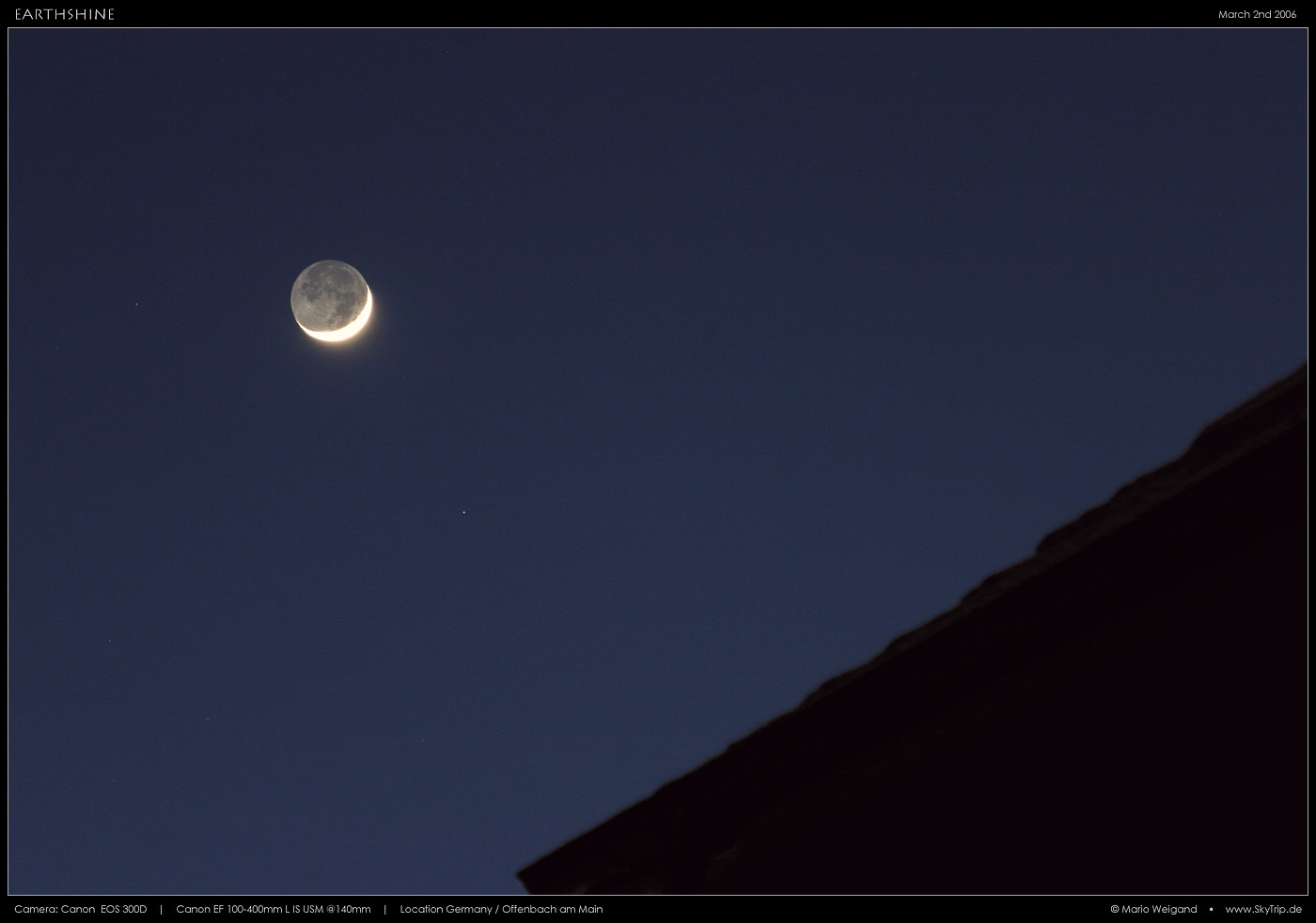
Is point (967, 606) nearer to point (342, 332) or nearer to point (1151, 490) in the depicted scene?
point (1151, 490)

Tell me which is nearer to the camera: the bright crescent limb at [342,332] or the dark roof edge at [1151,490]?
the dark roof edge at [1151,490]

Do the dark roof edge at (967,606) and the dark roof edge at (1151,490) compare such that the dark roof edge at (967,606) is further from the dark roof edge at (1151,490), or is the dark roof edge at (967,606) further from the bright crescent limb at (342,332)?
the bright crescent limb at (342,332)

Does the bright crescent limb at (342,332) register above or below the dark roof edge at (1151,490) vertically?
above

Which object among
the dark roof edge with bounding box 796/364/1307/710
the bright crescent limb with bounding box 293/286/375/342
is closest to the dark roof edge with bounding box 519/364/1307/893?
the dark roof edge with bounding box 796/364/1307/710

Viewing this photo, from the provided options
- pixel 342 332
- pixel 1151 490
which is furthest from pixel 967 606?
pixel 342 332

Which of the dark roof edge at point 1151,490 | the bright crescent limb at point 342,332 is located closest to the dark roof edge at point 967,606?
the dark roof edge at point 1151,490

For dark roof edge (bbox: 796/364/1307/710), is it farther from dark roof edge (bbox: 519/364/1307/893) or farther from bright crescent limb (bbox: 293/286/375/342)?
bright crescent limb (bbox: 293/286/375/342)

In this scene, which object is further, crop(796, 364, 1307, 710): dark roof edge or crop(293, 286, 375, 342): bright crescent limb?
crop(293, 286, 375, 342): bright crescent limb

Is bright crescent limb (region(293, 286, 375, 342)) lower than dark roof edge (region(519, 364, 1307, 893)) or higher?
higher
